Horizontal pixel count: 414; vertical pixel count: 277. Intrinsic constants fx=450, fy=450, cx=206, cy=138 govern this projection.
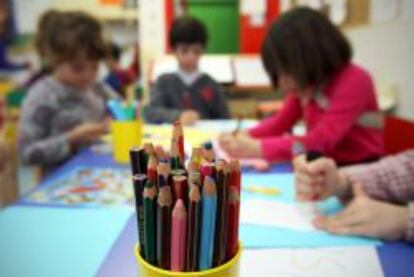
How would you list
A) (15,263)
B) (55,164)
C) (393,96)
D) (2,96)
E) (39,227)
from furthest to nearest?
(2,96) → (393,96) → (55,164) → (39,227) → (15,263)

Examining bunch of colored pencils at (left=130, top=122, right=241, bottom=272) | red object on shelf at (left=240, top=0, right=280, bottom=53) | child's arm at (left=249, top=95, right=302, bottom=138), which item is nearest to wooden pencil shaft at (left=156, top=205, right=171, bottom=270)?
bunch of colored pencils at (left=130, top=122, right=241, bottom=272)

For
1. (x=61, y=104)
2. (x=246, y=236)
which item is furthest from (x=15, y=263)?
(x=61, y=104)

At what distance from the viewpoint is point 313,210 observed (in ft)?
2.30

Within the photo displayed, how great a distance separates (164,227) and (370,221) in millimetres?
358

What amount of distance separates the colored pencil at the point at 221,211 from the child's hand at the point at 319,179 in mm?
314

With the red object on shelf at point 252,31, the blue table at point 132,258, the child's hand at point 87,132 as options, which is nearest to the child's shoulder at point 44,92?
the child's hand at point 87,132

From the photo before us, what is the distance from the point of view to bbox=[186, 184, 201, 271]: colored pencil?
34 cm

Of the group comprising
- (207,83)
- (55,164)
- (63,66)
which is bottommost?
(55,164)

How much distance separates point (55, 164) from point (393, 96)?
1.16 m

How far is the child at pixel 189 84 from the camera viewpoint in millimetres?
1552

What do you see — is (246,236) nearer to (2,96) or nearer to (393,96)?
(393,96)

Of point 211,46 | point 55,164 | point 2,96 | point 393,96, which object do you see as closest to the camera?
point 55,164

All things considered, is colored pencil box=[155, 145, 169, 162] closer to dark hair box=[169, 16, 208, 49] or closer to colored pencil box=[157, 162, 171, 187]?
colored pencil box=[157, 162, 171, 187]

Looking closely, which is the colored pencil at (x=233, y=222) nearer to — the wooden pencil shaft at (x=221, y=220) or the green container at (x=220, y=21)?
the wooden pencil shaft at (x=221, y=220)
